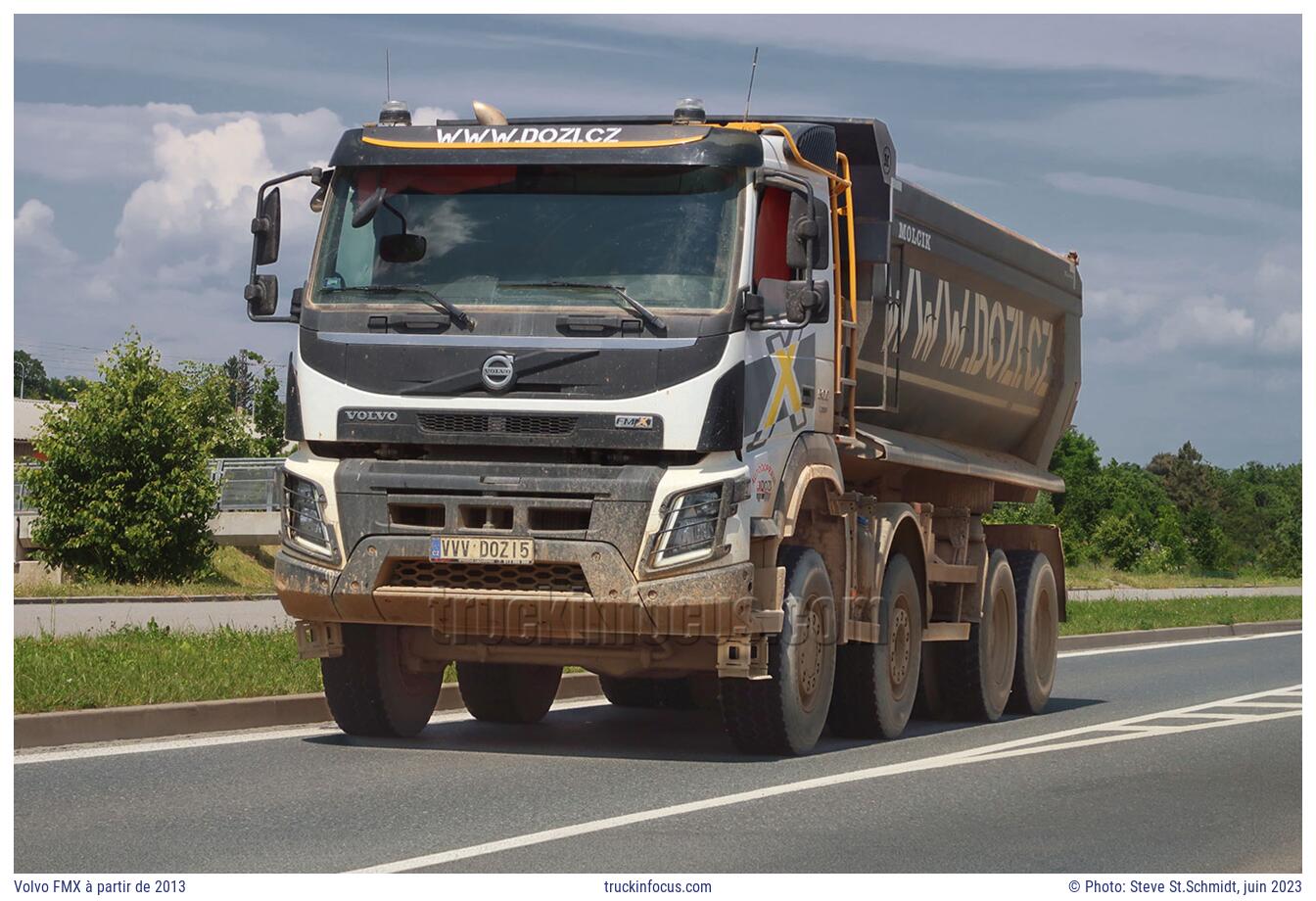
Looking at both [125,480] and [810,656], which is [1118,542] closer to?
[125,480]

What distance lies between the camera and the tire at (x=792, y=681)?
11.3 meters

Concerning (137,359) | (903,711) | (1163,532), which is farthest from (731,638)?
(1163,532)

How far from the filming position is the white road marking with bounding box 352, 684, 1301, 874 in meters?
8.02

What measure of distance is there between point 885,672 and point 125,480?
25.6 metres

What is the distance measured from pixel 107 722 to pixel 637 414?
3.63 m

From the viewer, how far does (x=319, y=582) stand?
1094cm

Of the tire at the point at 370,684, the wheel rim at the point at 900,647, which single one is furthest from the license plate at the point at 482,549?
the wheel rim at the point at 900,647

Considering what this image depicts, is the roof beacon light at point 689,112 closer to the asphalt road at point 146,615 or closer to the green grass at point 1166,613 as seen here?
the asphalt road at point 146,615

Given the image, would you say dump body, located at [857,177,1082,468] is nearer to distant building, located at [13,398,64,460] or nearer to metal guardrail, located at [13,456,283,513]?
metal guardrail, located at [13,456,283,513]

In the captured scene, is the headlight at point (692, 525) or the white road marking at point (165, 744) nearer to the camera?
the headlight at point (692, 525)

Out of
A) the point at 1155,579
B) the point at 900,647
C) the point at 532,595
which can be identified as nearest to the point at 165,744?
the point at 532,595

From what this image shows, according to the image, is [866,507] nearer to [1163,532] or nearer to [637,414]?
[637,414]

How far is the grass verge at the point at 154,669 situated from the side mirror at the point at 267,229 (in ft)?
9.32

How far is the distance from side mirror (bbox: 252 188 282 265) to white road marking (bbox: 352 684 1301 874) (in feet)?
12.9
